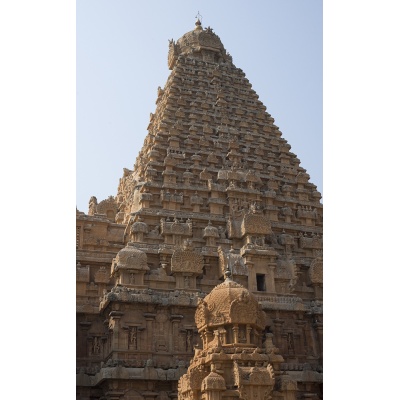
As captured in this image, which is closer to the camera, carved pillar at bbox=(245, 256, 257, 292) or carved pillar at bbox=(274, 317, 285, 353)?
carved pillar at bbox=(274, 317, 285, 353)

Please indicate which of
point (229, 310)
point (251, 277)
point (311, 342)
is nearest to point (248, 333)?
point (229, 310)

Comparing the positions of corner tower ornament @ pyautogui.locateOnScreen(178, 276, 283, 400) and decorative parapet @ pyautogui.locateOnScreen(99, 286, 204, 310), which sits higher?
decorative parapet @ pyautogui.locateOnScreen(99, 286, 204, 310)

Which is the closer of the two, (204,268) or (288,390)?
(288,390)

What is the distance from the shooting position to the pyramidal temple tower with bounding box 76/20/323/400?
23.1 meters

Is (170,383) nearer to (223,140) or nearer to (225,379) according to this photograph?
(225,379)

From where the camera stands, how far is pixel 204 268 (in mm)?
32750

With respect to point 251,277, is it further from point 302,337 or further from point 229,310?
point 229,310

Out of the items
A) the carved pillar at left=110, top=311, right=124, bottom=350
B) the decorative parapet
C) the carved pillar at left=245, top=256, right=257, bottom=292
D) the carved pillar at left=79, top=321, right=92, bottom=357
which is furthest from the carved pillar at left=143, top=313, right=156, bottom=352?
the carved pillar at left=245, top=256, right=257, bottom=292

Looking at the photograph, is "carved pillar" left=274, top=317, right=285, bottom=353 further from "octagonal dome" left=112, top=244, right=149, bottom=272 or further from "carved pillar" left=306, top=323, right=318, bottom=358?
"octagonal dome" left=112, top=244, right=149, bottom=272

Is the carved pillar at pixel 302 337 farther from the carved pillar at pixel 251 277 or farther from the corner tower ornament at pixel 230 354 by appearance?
the corner tower ornament at pixel 230 354

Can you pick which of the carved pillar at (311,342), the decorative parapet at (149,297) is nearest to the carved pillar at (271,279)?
the carved pillar at (311,342)

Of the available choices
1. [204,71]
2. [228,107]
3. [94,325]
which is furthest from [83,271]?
[204,71]

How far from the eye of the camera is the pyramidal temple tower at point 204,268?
909 inches

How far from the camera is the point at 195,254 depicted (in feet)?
104
